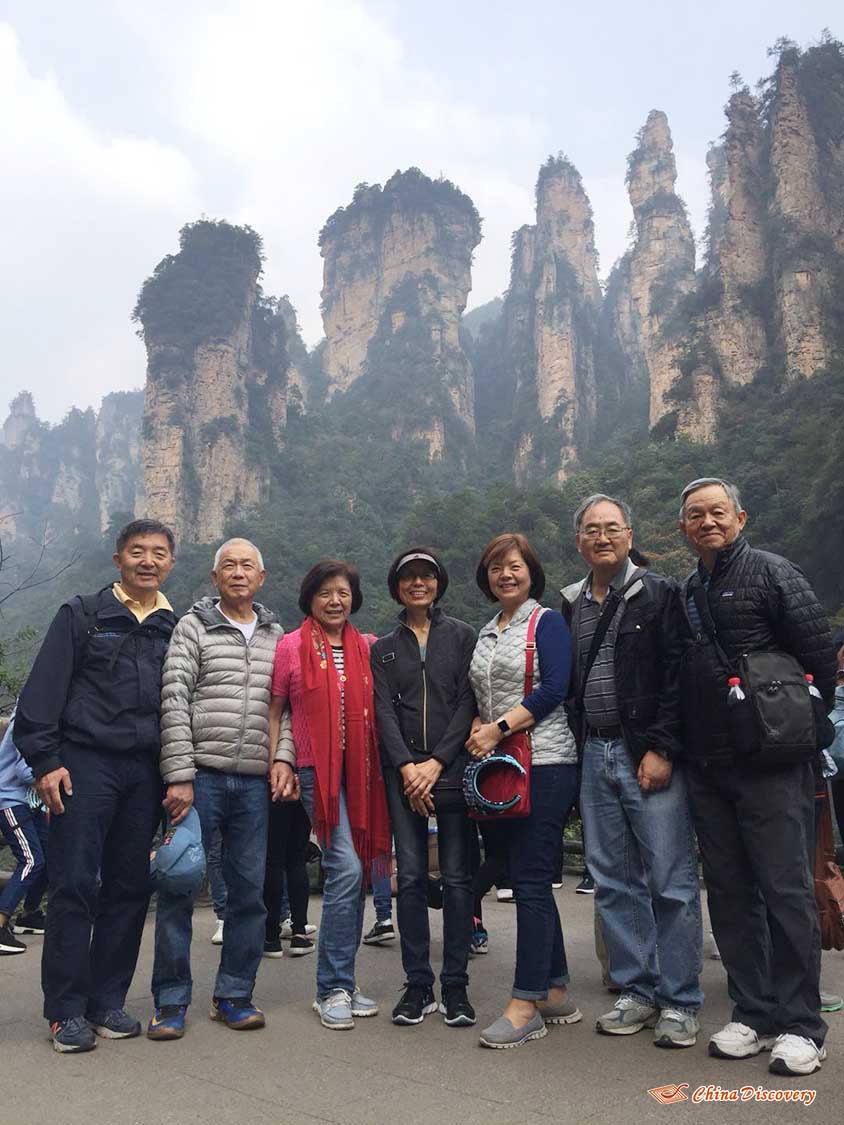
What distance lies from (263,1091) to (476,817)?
1.00 meters

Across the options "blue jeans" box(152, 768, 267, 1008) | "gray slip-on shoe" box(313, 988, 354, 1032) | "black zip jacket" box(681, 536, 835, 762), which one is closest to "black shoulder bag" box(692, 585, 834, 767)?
"black zip jacket" box(681, 536, 835, 762)

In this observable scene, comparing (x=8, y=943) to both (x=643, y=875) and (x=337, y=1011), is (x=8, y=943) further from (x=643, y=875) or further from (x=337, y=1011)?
(x=643, y=875)

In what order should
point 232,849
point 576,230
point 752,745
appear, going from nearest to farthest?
point 752,745 < point 232,849 < point 576,230

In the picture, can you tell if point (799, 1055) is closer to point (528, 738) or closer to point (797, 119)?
point (528, 738)

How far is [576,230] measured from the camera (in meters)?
62.7

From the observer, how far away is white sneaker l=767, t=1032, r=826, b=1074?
2352mm

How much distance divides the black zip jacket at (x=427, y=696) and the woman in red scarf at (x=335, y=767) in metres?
0.10

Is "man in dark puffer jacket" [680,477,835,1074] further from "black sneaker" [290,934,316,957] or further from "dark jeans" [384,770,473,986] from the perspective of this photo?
"black sneaker" [290,934,316,957]

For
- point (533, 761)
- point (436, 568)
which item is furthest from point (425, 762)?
point (436, 568)

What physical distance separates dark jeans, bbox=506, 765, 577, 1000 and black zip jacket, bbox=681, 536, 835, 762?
471 mm

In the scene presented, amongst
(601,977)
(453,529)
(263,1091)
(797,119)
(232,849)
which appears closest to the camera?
(263,1091)

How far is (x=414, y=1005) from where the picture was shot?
291cm

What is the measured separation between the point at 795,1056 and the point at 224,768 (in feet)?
6.35

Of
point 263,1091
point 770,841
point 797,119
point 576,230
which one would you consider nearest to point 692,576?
point 770,841
